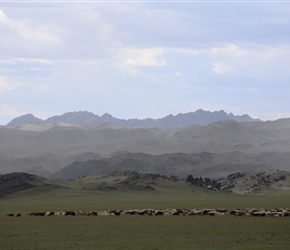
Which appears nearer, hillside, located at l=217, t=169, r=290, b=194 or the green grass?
the green grass

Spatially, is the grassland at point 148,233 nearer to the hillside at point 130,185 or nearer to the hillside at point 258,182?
the hillside at point 130,185

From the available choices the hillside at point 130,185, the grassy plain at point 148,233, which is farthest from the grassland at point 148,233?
the hillside at point 130,185

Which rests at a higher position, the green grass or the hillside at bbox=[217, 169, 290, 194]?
the hillside at bbox=[217, 169, 290, 194]

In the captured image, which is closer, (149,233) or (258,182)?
(149,233)

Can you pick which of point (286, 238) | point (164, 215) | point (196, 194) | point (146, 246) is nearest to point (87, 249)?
point (146, 246)

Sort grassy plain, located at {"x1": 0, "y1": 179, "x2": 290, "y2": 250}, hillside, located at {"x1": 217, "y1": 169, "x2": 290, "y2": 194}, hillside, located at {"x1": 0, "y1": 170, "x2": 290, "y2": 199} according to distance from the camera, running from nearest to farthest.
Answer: grassy plain, located at {"x1": 0, "y1": 179, "x2": 290, "y2": 250} → hillside, located at {"x1": 0, "y1": 170, "x2": 290, "y2": 199} → hillside, located at {"x1": 217, "y1": 169, "x2": 290, "y2": 194}

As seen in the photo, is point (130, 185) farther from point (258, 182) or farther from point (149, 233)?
point (149, 233)

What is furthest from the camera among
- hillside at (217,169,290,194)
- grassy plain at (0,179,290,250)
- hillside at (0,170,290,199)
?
hillside at (217,169,290,194)

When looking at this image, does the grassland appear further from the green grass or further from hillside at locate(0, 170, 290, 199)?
hillside at locate(0, 170, 290, 199)

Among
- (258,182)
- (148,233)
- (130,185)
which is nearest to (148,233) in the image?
(148,233)

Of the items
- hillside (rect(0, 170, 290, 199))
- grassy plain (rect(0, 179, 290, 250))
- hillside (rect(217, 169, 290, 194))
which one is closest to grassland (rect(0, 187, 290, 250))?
grassy plain (rect(0, 179, 290, 250))

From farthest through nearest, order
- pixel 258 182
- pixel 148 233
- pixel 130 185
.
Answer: pixel 258 182, pixel 130 185, pixel 148 233

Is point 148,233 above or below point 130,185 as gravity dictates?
below

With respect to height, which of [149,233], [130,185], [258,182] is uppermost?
[258,182]
